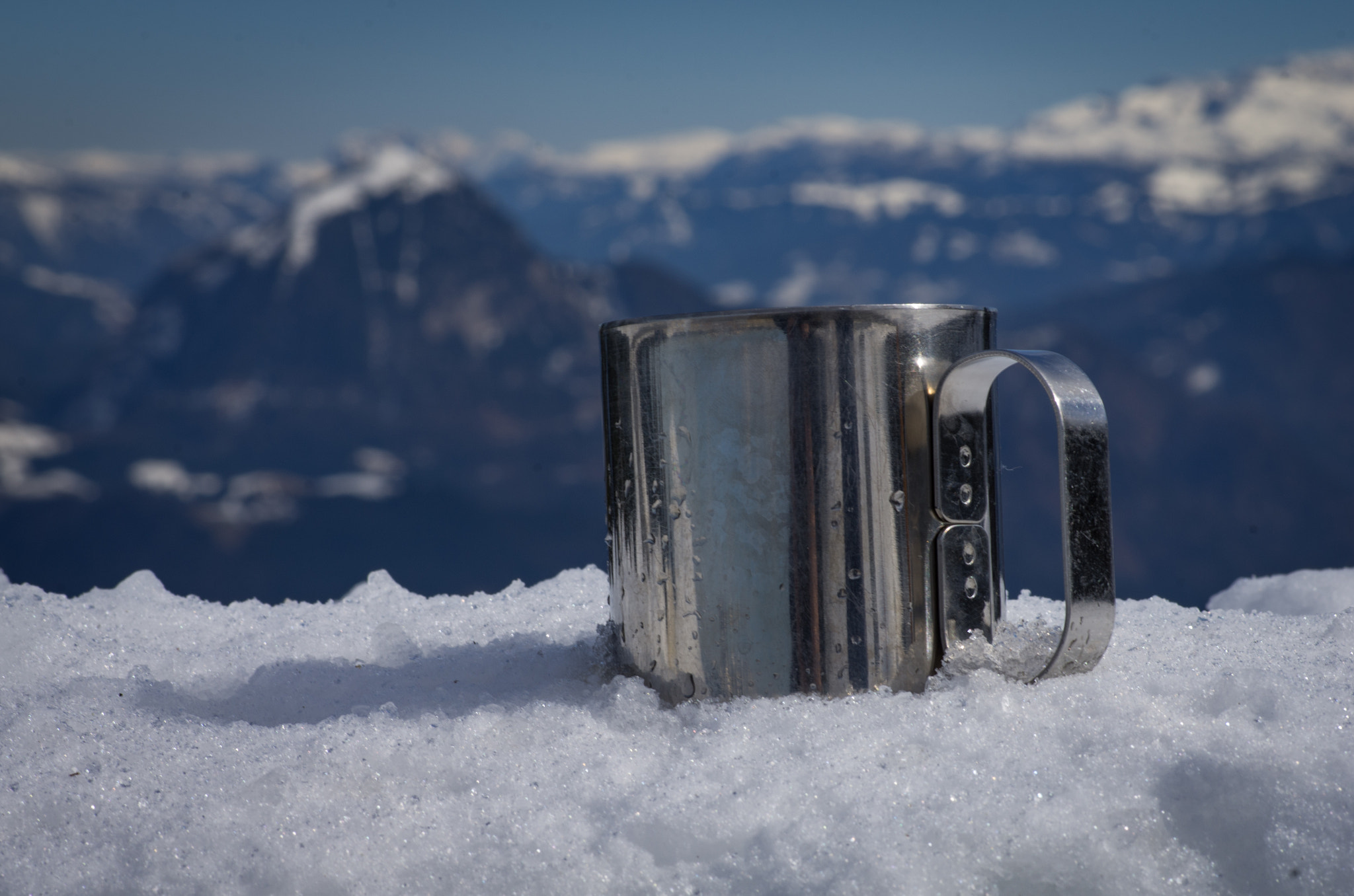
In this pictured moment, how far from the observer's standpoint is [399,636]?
0.80 meters

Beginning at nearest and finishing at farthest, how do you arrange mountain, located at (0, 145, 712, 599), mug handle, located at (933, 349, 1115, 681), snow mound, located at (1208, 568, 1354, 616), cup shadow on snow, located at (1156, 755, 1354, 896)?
1. cup shadow on snow, located at (1156, 755, 1354, 896)
2. mug handle, located at (933, 349, 1115, 681)
3. snow mound, located at (1208, 568, 1354, 616)
4. mountain, located at (0, 145, 712, 599)

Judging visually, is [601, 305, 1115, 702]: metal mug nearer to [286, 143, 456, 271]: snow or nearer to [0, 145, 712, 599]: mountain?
[0, 145, 712, 599]: mountain

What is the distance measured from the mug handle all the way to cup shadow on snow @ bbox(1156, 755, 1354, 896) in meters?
0.12

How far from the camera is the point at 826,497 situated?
23.4 inches

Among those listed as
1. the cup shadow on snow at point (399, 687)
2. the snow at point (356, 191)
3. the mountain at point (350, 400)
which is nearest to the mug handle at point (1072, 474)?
the cup shadow on snow at point (399, 687)

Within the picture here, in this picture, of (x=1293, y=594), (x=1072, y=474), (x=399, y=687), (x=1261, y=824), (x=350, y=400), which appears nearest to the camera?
(x=1261, y=824)

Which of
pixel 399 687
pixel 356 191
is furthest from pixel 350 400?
pixel 399 687

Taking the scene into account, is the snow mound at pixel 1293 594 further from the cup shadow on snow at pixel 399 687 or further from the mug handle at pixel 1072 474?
the cup shadow on snow at pixel 399 687

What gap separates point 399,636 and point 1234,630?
0.66 metres

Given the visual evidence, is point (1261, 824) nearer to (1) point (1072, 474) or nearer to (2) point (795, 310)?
(1) point (1072, 474)

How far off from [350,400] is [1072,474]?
1264cm

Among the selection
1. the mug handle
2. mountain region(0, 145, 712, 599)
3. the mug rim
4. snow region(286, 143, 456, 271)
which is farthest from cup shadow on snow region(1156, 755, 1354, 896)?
snow region(286, 143, 456, 271)

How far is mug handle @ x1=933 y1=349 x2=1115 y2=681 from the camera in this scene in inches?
22.1

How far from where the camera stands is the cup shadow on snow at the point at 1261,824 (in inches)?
16.5
